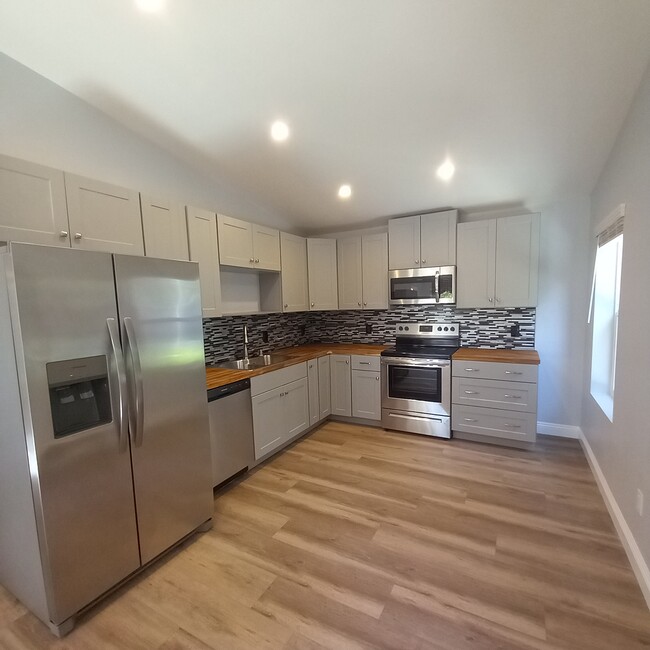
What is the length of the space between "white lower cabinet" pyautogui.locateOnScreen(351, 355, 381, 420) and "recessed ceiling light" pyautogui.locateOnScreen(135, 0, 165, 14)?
3132mm

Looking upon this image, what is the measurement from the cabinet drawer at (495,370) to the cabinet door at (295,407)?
1.55 metres

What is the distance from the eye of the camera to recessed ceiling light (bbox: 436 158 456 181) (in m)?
2.73

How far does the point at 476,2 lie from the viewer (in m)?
1.51

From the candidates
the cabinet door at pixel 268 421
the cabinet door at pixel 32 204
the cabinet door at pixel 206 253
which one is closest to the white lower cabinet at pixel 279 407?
the cabinet door at pixel 268 421

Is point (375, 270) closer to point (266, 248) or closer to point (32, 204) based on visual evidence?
point (266, 248)

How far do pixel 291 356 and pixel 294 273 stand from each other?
99 centimetres

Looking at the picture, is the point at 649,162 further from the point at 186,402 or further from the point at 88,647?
the point at 88,647

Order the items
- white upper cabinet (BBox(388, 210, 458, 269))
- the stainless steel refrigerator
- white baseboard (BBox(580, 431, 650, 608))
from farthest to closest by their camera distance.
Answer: white upper cabinet (BBox(388, 210, 458, 269)), white baseboard (BBox(580, 431, 650, 608)), the stainless steel refrigerator

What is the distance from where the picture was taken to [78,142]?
89.3 inches

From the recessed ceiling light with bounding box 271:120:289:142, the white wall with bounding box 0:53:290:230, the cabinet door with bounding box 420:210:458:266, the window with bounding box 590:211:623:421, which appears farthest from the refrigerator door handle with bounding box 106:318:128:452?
the window with bounding box 590:211:623:421

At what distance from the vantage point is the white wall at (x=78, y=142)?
1988mm

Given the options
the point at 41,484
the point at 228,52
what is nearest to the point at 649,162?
the point at 228,52

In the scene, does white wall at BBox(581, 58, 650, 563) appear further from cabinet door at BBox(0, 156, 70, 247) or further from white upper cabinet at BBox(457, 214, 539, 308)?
cabinet door at BBox(0, 156, 70, 247)

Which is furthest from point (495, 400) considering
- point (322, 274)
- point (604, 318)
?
point (322, 274)
